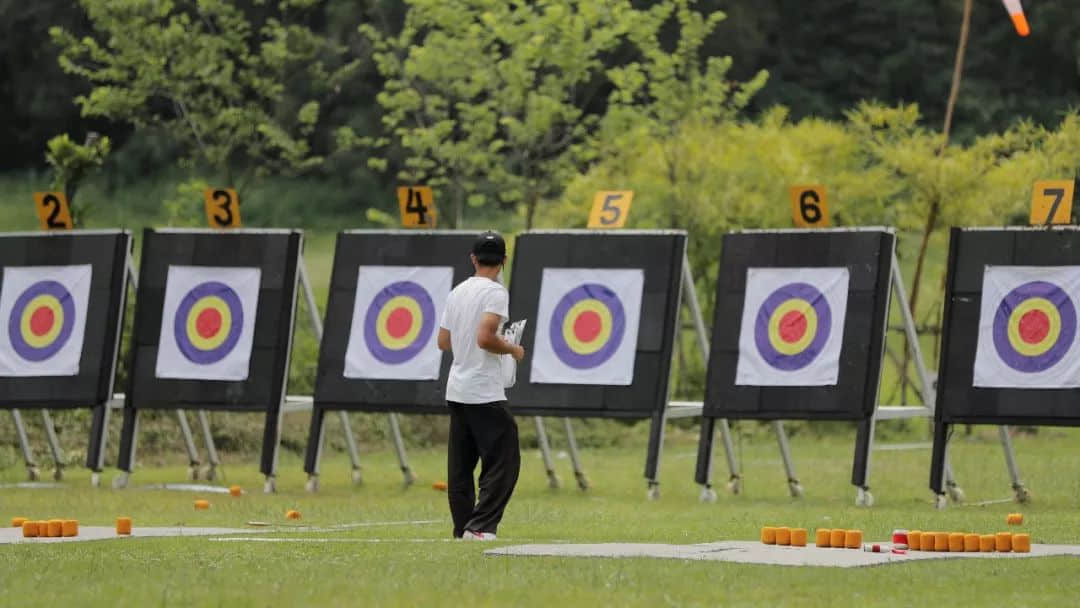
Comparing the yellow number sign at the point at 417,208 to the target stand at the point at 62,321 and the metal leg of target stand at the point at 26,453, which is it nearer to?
the target stand at the point at 62,321

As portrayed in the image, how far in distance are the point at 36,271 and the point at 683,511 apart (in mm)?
8340

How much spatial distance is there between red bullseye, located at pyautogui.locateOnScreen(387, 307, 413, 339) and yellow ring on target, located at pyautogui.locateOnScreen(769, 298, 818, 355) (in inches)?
139

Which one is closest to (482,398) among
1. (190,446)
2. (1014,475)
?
(1014,475)

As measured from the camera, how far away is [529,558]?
11.3 m

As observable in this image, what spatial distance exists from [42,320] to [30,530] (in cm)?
849

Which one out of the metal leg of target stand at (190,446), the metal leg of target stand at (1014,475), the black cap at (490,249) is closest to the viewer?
the black cap at (490,249)

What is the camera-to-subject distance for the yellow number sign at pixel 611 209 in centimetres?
1967

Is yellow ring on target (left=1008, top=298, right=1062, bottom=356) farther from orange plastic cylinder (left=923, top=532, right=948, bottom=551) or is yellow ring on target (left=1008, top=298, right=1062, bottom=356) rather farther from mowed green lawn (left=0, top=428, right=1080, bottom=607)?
orange plastic cylinder (left=923, top=532, right=948, bottom=551)

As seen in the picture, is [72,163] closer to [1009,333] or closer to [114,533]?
[1009,333]

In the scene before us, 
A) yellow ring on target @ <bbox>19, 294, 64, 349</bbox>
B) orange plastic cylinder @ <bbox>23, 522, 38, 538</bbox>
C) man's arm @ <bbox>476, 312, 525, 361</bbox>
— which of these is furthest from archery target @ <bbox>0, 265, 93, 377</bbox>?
man's arm @ <bbox>476, 312, 525, 361</bbox>

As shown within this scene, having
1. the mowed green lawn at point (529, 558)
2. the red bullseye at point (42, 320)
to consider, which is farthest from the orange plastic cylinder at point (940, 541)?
the red bullseye at point (42, 320)

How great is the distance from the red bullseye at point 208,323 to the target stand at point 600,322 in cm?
286

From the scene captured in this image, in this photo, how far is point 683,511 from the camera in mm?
16453

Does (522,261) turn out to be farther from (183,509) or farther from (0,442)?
(0,442)
